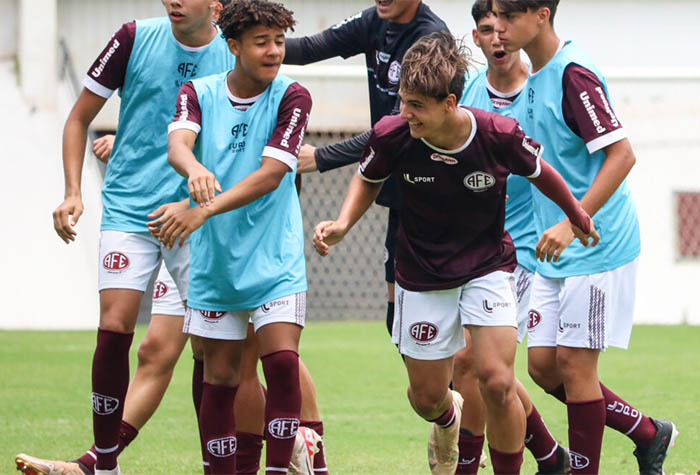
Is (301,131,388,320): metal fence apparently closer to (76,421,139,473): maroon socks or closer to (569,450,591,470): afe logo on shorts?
(76,421,139,473): maroon socks

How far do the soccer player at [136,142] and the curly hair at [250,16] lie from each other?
444 millimetres

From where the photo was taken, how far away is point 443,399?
14.5 feet

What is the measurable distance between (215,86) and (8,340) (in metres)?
7.74

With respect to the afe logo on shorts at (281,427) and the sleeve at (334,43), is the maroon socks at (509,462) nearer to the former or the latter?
the afe logo on shorts at (281,427)

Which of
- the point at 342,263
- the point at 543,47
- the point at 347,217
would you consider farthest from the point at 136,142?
the point at 342,263

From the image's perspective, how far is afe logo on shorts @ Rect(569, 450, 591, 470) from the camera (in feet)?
14.0

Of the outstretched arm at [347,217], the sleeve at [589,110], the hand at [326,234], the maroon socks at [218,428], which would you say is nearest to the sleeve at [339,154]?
the outstretched arm at [347,217]

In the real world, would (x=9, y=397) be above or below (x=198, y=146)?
below

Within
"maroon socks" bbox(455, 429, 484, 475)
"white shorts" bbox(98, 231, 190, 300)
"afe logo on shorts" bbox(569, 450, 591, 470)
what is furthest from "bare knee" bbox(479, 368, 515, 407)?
"white shorts" bbox(98, 231, 190, 300)

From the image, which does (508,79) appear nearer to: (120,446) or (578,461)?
(578,461)

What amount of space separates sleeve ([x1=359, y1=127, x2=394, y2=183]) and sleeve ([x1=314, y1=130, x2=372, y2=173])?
532mm

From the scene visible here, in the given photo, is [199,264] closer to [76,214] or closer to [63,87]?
[76,214]

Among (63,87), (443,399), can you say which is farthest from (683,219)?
(443,399)

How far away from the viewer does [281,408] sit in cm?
397
